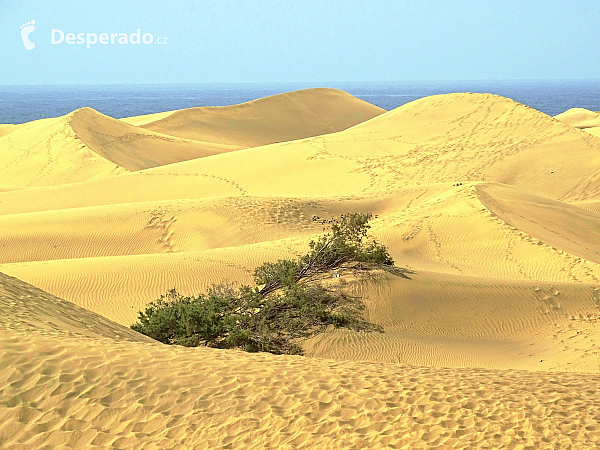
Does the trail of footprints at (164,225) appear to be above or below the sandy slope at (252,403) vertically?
below

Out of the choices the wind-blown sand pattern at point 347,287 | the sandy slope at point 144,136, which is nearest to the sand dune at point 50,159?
the sandy slope at point 144,136

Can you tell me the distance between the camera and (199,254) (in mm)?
13852

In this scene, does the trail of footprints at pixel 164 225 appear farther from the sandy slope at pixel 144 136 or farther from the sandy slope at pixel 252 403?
the sandy slope at pixel 144 136

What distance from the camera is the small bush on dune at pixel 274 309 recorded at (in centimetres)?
971

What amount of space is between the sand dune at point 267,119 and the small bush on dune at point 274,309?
38.5 meters

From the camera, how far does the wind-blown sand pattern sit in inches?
204

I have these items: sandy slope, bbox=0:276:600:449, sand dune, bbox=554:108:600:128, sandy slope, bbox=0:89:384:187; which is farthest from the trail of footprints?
sand dune, bbox=554:108:600:128

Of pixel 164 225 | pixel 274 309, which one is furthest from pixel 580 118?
pixel 274 309

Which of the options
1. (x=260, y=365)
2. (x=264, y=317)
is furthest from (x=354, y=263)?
(x=260, y=365)

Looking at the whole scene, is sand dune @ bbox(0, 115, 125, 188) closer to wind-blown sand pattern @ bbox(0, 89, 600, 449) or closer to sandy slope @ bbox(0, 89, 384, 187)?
sandy slope @ bbox(0, 89, 384, 187)

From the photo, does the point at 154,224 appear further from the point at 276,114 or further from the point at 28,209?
the point at 276,114

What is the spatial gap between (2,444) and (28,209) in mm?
18825

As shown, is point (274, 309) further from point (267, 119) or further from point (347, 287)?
point (267, 119)

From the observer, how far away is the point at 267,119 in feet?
185
